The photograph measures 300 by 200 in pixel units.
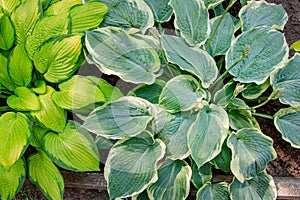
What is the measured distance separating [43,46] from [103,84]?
0.79 feet

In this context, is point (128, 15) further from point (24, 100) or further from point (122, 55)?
point (24, 100)

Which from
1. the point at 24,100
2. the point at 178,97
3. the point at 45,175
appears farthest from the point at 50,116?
the point at 178,97

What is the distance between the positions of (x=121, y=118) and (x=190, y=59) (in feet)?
1.03

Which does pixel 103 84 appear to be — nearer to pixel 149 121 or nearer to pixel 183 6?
pixel 149 121

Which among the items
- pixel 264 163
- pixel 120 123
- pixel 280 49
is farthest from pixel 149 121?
pixel 280 49

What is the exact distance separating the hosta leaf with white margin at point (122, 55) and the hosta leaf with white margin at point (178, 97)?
76 millimetres

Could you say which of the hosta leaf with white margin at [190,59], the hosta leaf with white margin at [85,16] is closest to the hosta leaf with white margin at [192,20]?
the hosta leaf with white margin at [190,59]

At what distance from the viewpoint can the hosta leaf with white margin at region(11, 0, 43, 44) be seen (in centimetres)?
141

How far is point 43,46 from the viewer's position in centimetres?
134

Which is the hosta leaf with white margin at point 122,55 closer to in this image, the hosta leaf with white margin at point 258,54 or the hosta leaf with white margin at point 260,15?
the hosta leaf with white margin at point 258,54

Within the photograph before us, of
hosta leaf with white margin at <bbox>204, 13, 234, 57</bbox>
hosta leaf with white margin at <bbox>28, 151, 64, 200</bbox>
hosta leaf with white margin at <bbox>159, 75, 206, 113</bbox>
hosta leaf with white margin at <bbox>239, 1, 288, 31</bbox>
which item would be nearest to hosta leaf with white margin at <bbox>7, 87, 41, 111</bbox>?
hosta leaf with white margin at <bbox>28, 151, 64, 200</bbox>

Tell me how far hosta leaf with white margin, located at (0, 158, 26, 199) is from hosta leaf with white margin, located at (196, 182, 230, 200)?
2.01 ft

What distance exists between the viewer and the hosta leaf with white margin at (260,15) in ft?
5.00

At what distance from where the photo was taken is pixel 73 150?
1.36 meters
